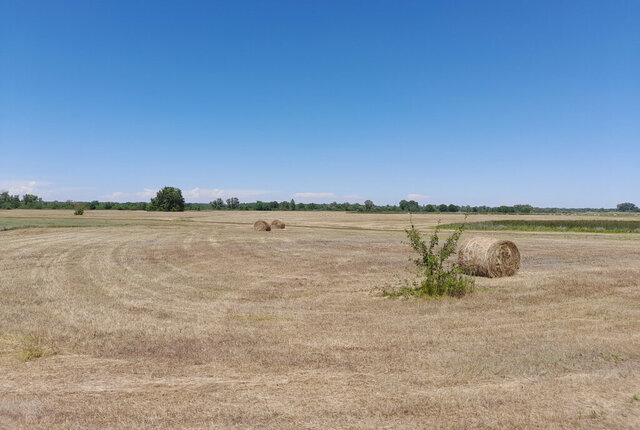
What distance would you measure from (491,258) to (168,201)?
134652 millimetres

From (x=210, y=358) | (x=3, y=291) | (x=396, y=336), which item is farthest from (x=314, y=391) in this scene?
(x=3, y=291)

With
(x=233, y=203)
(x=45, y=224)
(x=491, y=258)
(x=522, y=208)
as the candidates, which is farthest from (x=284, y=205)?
(x=491, y=258)

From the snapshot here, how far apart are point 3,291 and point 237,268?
818 centimetres

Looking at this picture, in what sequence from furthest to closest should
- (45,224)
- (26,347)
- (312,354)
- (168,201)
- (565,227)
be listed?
(168,201)
(565,227)
(45,224)
(26,347)
(312,354)

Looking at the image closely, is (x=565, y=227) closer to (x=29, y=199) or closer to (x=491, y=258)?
(x=491, y=258)

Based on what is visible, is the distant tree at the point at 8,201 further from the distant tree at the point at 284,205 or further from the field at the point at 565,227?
the field at the point at 565,227

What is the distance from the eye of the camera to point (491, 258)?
16.2m

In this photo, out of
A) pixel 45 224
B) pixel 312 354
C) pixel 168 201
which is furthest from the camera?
pixel 168 201

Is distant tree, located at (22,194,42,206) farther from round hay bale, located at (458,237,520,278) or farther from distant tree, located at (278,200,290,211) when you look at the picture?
round hay bale, located at (458,237,520,278)

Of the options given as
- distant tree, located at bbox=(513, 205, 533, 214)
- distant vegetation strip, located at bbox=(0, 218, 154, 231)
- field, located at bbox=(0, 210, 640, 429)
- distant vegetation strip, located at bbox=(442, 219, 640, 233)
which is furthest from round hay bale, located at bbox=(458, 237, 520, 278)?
distant tree, located at bbox=(513, 205, 533, 214)

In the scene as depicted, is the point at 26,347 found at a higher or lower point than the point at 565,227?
lower

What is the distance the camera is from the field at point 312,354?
17.3 ft

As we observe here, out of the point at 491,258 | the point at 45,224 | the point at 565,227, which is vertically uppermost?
the point at 45,224

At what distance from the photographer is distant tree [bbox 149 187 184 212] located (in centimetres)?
13588
